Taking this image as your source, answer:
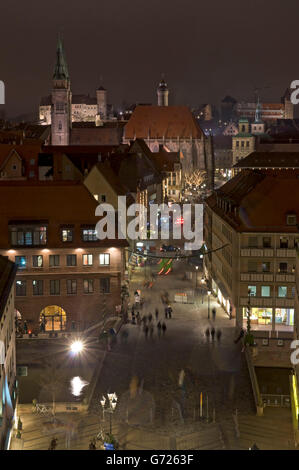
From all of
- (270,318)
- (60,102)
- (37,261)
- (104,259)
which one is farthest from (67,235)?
(60,102)

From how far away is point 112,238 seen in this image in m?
58.4

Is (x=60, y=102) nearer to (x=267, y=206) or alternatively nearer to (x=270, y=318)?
(x=267, y=206)

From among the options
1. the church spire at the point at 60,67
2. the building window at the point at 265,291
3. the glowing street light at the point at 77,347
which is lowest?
the glowing street light at the point at 77,347

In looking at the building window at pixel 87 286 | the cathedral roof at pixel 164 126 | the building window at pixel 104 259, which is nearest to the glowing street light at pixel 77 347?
the building window at pixel 87 286

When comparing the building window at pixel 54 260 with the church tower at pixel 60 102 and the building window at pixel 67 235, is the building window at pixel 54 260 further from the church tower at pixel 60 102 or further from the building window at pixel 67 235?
the church tower at pixel 60 102

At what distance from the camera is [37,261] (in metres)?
57.2

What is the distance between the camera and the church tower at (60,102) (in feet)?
558

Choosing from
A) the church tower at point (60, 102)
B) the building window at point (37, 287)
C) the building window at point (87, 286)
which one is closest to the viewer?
the building window at point (37, 287)

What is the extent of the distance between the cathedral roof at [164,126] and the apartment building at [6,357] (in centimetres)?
14743

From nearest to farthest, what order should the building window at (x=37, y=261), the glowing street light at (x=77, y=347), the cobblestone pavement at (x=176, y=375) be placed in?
the cobblestone pavement at (x=176, y=375)
the glowing street light at (x=77, y=347)
the building window at (x=37, y=261)

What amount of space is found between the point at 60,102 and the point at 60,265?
118 metres
